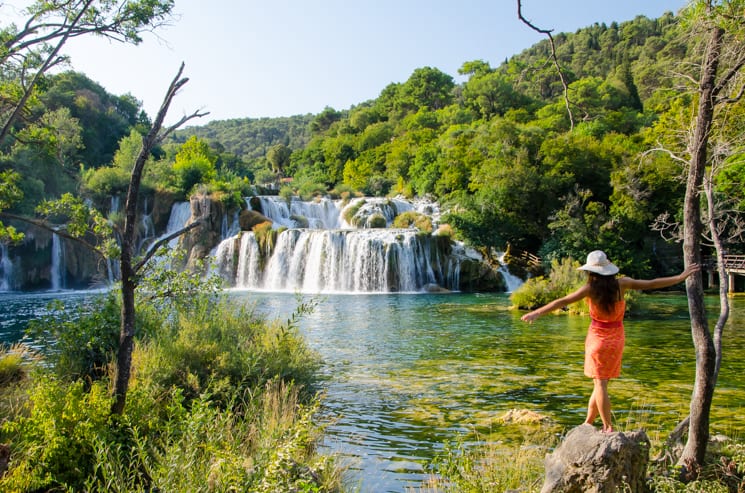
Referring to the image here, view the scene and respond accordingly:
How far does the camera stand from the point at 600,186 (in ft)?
112

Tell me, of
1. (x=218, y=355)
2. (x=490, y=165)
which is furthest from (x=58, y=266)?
(x=218, y=355)

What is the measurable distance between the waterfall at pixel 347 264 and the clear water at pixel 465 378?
401 inches

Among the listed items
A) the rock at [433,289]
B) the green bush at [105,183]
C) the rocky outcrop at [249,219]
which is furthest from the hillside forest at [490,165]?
the rock at [433,289]

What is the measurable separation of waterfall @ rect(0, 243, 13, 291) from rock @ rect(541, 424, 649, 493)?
34.5 m

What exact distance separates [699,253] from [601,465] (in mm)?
1705

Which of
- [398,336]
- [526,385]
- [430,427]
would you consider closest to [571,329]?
[398,336]

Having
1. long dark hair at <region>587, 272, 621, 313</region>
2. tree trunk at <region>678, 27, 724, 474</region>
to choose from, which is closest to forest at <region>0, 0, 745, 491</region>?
tree trunk at <region>678, 27, 724, 474</region>

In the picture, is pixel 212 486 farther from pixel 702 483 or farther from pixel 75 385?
pixel 702 483

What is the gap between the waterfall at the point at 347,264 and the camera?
30.0m

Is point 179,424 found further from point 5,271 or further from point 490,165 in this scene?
point 5,271

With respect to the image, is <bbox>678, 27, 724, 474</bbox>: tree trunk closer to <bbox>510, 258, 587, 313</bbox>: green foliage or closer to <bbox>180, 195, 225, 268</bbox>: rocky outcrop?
<bbox>510, 258, 587, 313</bbox>: green foliage

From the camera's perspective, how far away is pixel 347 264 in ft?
99.5

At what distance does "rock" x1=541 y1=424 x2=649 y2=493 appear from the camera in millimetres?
3791

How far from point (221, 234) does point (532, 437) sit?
31.1 meters
